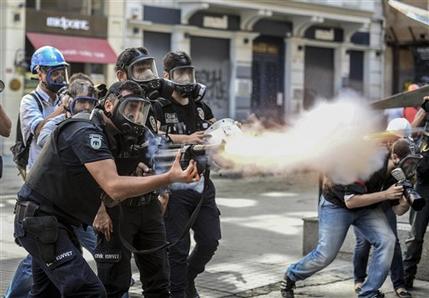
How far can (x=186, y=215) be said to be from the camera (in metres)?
6.05

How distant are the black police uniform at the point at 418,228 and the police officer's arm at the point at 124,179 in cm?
310

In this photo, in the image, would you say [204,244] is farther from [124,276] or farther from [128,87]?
[128,87]

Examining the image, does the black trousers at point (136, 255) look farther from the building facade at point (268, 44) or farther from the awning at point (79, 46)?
the building facade at point (268, 44)

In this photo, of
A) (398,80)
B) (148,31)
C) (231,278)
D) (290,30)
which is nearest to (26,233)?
(231,278)

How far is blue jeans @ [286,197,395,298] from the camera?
623cm

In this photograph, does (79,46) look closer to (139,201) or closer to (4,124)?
(4,124)

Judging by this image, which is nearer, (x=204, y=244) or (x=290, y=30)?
(x=204, y=244)

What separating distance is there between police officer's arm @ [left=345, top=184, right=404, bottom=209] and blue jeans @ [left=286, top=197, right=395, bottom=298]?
154 mm

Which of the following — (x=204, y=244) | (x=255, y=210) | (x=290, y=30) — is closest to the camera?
(x=204, y=244)

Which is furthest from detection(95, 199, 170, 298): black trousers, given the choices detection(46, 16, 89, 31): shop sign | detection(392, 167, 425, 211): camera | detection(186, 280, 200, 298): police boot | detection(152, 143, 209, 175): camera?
detection(46, 16, 89, 31): shop sign

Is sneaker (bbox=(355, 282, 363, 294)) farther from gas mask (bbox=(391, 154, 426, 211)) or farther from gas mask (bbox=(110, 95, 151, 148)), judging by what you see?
gas mask (bbox=(110, 95, 151, 148))

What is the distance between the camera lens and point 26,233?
464 centimetres

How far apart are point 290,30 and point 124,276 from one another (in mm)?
24192

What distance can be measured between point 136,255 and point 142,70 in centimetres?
143
